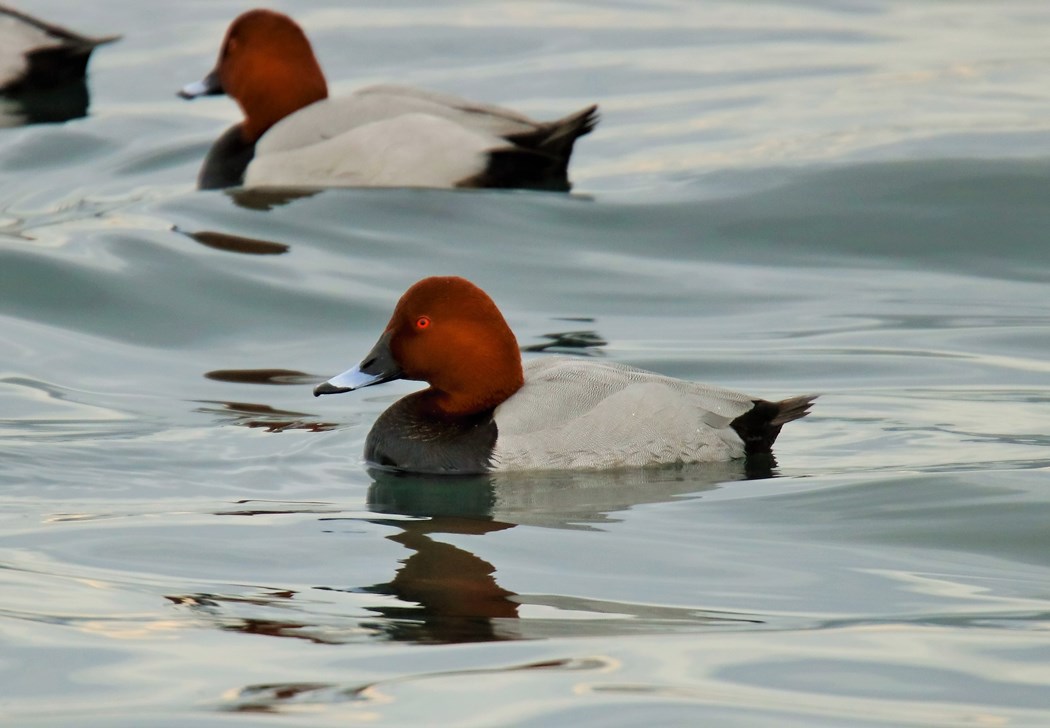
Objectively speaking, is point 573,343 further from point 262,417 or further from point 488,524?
point 488,524

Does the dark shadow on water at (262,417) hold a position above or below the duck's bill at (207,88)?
below

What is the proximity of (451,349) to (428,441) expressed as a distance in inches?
13.6

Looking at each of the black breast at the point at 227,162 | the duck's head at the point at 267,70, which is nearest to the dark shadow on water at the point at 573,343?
the black breast at the point at 227,162

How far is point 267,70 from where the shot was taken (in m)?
11.4

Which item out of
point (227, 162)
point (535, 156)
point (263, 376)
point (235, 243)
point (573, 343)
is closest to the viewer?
point (263, 376)

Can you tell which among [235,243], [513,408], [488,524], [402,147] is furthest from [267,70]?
[488,524]

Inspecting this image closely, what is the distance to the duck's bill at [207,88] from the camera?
38.8 feet

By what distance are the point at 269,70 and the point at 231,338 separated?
3.09 metres

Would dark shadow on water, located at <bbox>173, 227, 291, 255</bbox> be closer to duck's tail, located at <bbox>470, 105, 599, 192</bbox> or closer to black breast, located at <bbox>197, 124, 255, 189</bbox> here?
black breast, located at <bbox>197, 124, 255, 189</bbox>

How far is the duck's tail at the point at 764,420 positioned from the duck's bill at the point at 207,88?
247 inches

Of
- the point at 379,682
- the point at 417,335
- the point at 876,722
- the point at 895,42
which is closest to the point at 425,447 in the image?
the point at 417,335

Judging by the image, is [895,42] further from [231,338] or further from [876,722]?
[876,722]

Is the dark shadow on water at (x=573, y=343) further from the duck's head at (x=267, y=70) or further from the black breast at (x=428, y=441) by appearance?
the duck's head at (x=267, y=70)

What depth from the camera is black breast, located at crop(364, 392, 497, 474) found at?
635cm
